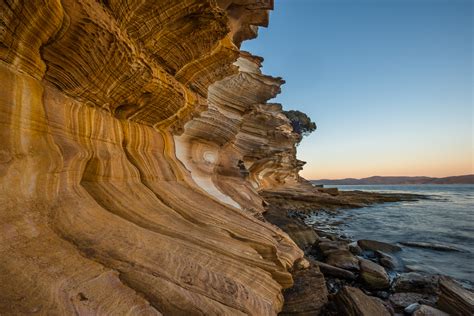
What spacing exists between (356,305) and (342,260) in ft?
9.29

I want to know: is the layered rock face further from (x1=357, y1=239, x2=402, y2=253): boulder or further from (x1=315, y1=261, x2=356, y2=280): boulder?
(x1=357, y1=239, x2=402, y2=253): boulder

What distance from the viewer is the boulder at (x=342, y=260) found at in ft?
19.4

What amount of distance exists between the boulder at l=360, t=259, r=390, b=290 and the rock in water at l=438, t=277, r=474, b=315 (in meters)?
1.12

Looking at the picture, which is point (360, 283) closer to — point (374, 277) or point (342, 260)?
point (374, 277)

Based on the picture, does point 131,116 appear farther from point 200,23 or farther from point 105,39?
point 200,23

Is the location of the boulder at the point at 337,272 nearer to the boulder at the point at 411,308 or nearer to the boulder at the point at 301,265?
the boulder at the point at 411,308

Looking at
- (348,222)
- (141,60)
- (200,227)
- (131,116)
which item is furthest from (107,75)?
(348,222)

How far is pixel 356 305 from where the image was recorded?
3.51m

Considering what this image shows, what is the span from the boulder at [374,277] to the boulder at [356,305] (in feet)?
5.69

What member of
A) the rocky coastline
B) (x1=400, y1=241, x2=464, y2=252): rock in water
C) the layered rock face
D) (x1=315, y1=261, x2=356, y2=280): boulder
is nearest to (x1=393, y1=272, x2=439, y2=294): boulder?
the rocky coastline

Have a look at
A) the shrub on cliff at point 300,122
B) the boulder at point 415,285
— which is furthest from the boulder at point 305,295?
the shrub on cliff at point 300,122

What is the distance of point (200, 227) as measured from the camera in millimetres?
3479

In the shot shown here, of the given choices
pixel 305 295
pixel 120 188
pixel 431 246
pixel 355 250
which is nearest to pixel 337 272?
pixel 305 295

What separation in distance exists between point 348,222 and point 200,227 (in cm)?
1273
